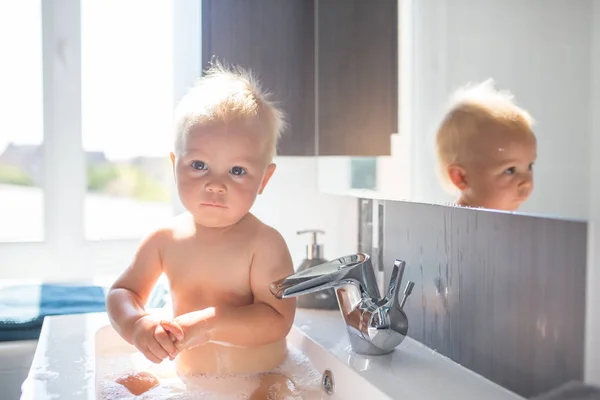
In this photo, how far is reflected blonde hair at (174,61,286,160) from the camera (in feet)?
2.98

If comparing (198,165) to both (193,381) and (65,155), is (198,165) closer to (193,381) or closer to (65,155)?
(193,381)

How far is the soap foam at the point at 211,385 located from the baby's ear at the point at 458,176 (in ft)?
1.18

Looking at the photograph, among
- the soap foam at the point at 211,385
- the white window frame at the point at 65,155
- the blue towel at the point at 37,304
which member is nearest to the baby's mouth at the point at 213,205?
the soap foam at the point at 211,385

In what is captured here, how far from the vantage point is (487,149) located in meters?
0.81

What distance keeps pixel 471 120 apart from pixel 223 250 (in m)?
0.41

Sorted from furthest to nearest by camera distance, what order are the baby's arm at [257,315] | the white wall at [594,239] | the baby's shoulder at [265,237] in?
1. the baby's shoulder at [265,237]
2. the baby's arm at [257,315]
3. the white wall at [594,239]

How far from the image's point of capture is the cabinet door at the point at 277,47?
4.70 feet

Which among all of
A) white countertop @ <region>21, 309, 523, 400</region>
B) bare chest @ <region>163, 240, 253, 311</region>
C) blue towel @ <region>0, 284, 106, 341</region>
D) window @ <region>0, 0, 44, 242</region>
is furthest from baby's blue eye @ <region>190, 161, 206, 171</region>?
window @ <region>0, 0, 44, 242</region>

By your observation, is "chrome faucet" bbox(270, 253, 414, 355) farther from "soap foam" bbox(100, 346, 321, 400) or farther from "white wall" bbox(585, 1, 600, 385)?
"white wall" bbox(585, 1, 600, 385)

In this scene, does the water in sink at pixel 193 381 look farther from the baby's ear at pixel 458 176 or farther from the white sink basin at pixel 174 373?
the baby's ear at pixel 458 176

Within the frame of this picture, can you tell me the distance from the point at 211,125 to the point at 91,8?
990 mm

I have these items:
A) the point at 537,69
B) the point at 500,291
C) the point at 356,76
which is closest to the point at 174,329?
the point at 500,291

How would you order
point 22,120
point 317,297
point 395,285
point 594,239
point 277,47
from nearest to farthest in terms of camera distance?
1. point 594,239
2. point 395,285
3. point 317,297
4. point 277,47
5. point 22,120

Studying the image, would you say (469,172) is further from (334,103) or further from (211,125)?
(334,103)
